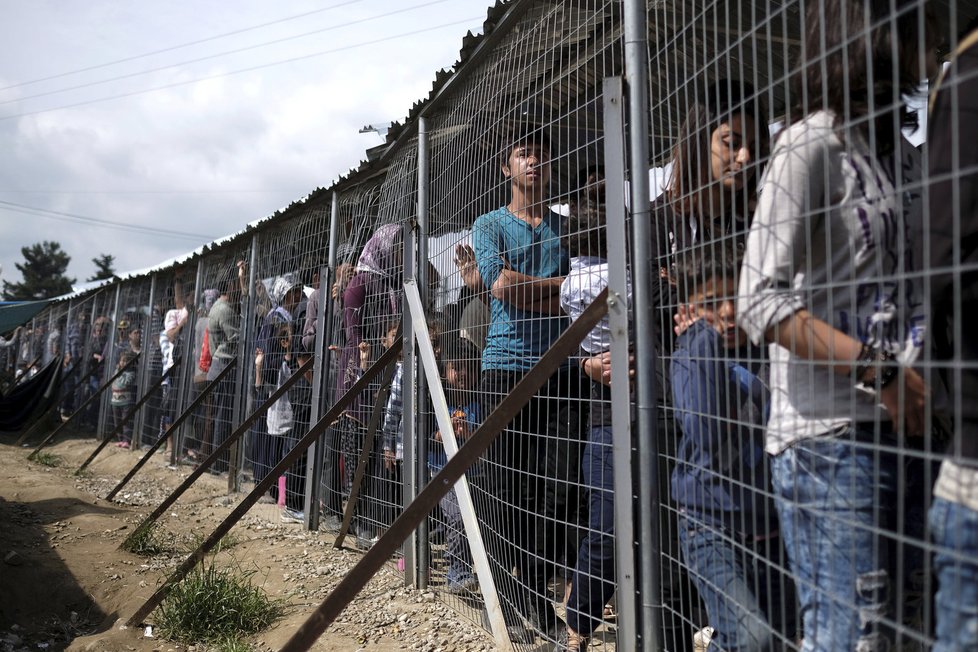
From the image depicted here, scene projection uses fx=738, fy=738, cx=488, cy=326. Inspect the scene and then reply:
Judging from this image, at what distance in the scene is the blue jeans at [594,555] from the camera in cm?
247

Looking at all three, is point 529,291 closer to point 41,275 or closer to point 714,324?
point 714,324

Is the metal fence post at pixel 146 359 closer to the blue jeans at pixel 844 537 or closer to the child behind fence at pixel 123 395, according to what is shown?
the child behind fence at pixel 123 395

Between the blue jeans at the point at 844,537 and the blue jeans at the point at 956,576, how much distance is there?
0.13m

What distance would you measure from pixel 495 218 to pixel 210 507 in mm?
4784

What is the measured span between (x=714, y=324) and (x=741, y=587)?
626mm

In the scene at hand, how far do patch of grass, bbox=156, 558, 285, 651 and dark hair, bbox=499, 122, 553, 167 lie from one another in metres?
2.59

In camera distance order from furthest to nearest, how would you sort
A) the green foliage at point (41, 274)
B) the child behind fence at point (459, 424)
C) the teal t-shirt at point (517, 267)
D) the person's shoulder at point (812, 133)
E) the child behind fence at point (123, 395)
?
the green foliage at point (41, 274) → the child behind fence at point (123, 395) → the child behind fence at point (459, 424) → the teal t-shirt at point (517, 267) → the person's shoulder at point (812, 133)

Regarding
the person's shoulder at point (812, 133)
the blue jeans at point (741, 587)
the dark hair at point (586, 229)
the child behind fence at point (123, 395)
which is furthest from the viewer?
the child behind fence at point (123, 395)

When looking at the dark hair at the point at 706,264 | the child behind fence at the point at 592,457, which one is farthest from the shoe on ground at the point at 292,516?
the dark hair at the point at 706,264

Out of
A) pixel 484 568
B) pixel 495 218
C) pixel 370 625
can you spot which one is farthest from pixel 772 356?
pixel 370 625

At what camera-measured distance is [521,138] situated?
9.43 ft

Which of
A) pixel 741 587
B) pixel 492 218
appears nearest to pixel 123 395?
pixel 492 218

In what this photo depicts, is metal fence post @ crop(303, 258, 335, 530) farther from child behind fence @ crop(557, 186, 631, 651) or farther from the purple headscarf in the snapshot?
child behind fence @ crop(557, 186, 631, 651)

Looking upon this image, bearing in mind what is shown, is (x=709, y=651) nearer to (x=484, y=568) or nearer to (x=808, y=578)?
(x=808, y=578)
